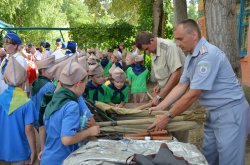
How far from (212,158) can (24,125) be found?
182 centimetres

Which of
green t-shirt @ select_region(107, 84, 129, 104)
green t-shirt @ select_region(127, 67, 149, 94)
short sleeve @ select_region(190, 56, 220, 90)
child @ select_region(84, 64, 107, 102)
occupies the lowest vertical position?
green t-shirt @ select_region(127, 67, 149, 94)

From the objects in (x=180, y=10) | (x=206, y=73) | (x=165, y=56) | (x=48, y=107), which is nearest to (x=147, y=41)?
(x=165, y=56)

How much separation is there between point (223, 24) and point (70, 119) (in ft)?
12.1

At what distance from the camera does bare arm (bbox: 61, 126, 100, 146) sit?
2791mm

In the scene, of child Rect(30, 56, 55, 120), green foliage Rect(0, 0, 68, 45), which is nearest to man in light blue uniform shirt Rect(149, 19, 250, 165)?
child Rect(30, 56, 55, 120)

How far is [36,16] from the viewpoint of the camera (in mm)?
34219

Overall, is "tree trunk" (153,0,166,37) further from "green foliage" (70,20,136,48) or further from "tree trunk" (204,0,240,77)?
"tree trunk" (204,0,240,77)

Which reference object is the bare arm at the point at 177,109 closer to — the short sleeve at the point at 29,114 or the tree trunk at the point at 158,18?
the short sleeve at the point at 29,114

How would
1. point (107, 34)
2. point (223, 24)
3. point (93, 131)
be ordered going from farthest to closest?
1. point (107, 34)
2. point (223, 24)
3. point (93, 131)

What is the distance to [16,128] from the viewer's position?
367 centimetres

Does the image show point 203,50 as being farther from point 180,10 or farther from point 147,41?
point 180,10

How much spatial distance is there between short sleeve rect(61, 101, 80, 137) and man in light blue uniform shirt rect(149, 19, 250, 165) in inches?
33.4

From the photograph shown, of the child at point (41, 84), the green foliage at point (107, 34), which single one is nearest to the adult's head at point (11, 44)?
the child at point (41, 84)

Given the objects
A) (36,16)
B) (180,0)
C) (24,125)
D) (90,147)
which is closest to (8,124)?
(24,125)
